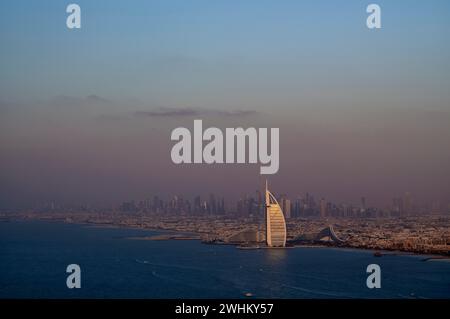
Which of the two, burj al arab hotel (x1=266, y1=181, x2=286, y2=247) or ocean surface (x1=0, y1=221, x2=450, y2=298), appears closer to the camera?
ocean surface (x1=0, y1=221, x2=450, y2=298)

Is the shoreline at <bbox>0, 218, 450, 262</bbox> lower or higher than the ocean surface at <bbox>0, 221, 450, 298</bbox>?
lower

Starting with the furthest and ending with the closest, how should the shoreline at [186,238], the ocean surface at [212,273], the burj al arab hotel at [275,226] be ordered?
1. the burj al arab hotel at [275,226]
2. the shoreline at [186,238]
3. the ocean surface at [212,273]

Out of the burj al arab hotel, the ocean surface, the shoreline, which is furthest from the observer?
the burj al arab hotel

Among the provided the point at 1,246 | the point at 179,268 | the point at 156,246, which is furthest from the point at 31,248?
the point at 179,268

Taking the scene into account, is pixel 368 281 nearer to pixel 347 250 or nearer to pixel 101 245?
pixel 347 250

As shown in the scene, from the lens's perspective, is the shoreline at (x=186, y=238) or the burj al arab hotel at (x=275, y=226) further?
the burj al arab hotel at (x=275, y=226)
